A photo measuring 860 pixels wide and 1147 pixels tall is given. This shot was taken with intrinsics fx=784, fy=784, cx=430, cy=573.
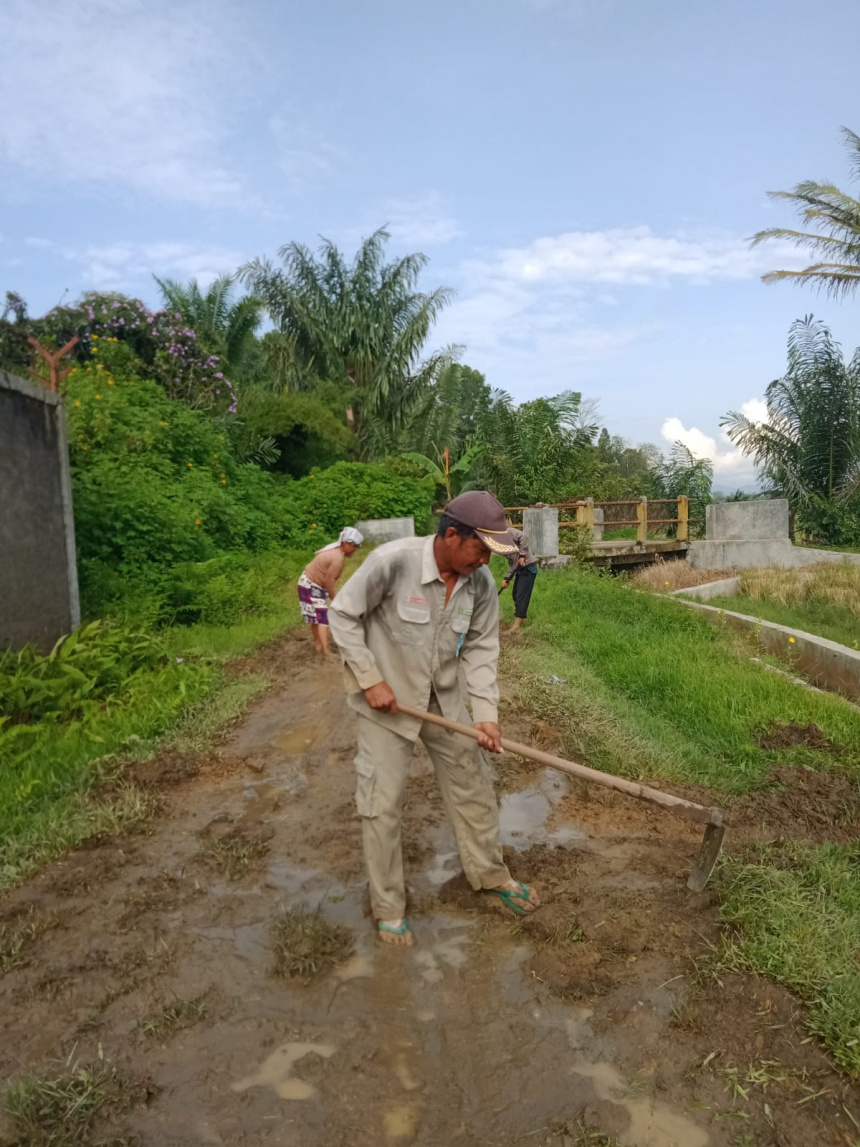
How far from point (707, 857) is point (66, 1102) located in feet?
7.76

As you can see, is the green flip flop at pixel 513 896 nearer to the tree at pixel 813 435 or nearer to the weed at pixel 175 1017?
the weed at pixel 175 1017

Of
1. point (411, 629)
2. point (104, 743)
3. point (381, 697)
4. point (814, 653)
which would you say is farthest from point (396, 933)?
point (814, 653)

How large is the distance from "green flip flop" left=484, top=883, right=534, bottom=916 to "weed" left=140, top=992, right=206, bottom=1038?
1225 millimetres

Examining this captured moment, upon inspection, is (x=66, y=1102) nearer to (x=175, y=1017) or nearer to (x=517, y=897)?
(x=175, y=1017)

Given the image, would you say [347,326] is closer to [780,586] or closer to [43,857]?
[780,586]

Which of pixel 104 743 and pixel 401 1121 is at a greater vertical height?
pixel 104 743

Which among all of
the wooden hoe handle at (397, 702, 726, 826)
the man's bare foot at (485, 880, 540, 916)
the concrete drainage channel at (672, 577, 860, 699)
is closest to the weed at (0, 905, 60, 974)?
the wooden hoe handle at (397, 702, 726, 826)

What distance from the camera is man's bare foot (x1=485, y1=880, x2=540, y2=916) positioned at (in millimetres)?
3234

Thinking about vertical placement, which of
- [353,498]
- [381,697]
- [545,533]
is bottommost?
[545,533]

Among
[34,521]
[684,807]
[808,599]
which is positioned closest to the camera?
[684,807]

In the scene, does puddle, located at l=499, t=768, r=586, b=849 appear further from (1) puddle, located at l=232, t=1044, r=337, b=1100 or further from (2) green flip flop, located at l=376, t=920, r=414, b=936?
(1) puddle, located at l=232, t=1044, r=337, b=1100

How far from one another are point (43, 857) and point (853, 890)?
3583 mm

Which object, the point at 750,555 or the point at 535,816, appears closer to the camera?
the point at 535,816

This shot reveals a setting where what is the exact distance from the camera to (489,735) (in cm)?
308
